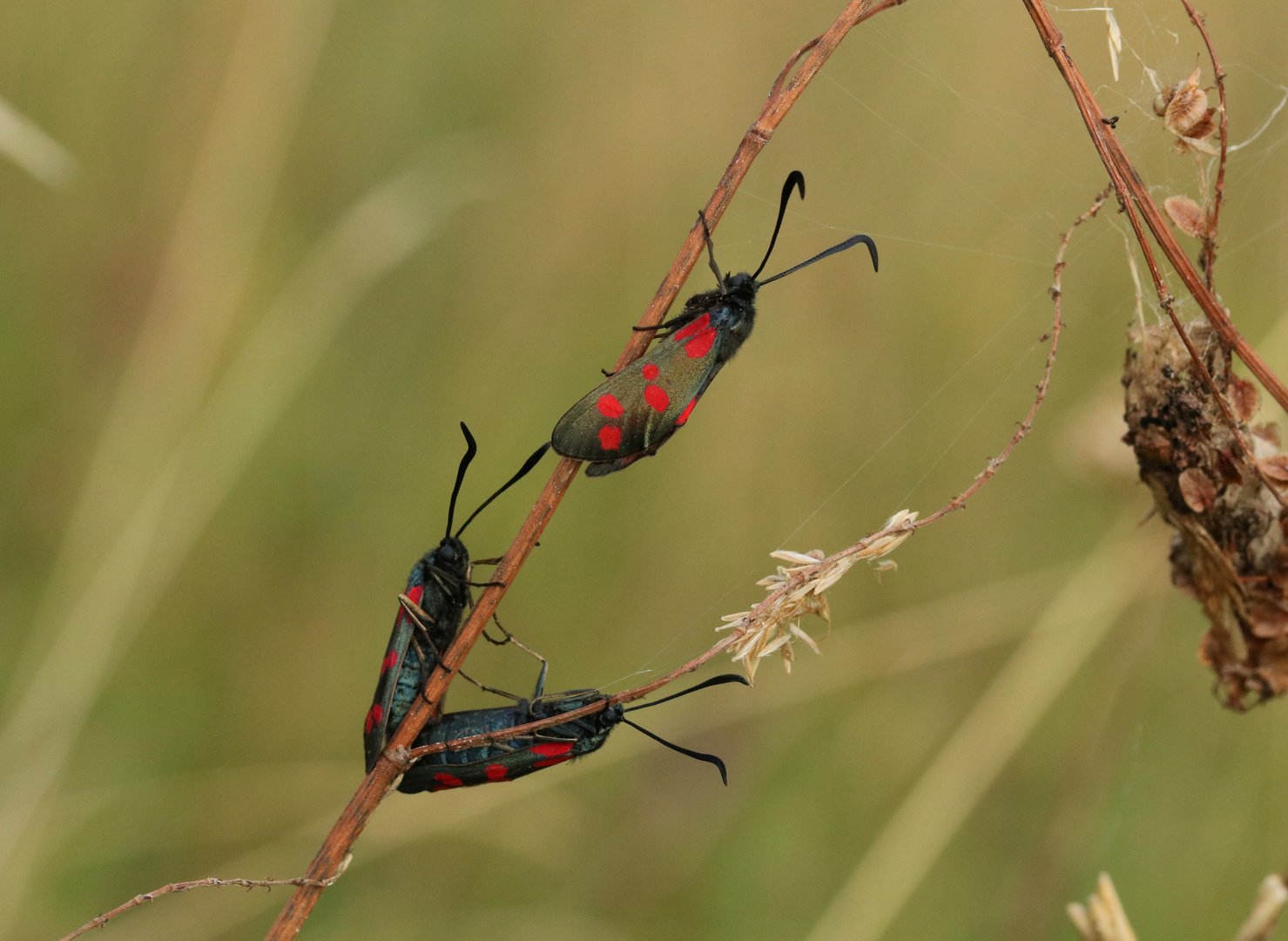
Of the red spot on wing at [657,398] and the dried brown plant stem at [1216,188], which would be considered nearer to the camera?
the dried brown plant stem at [1216,188]

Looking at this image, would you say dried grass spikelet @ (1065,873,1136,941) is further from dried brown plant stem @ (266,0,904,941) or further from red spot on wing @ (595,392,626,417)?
red spot on wing @ (595,392,626,417)

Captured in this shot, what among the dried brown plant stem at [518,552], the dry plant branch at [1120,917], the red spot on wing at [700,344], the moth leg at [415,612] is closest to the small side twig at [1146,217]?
the dried brown plant stem at [518,552]

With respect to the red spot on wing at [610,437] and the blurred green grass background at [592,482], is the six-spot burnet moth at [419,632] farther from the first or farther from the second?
the blurred green grass background at [592,482]

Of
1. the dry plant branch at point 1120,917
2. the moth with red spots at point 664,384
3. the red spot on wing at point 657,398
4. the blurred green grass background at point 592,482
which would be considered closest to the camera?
the dry plant branch at point 1120,917

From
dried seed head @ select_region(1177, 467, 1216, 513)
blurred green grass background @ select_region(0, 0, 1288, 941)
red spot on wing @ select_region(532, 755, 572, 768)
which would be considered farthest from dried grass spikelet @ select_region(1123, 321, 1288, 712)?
red spot on wing @ select_region(532, 755, 572, 768)

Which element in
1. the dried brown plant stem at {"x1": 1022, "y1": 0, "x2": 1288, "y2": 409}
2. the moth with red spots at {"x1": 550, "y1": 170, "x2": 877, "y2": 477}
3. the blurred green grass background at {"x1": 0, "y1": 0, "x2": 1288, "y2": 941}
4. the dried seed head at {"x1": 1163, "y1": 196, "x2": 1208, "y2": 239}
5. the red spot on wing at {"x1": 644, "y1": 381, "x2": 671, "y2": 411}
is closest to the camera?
the dried brown plant stem at {"x1": 1022, "y1": 0, "x2": 1288, "y2": 409}

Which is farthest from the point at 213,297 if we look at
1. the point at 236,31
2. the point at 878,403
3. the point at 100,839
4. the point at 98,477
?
the point at 878,403
